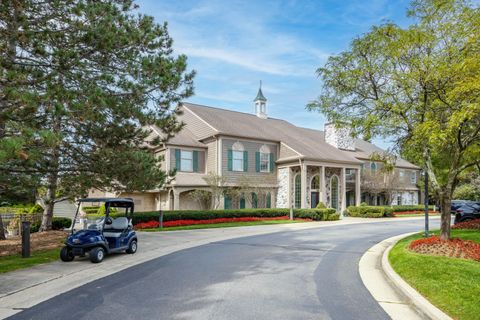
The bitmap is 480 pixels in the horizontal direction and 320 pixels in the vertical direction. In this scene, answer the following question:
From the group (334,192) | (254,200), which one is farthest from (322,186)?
(254,200)

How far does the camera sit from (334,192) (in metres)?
35.3

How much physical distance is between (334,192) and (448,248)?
2412 cm

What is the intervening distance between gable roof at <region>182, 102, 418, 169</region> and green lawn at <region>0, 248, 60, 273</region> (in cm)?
1757

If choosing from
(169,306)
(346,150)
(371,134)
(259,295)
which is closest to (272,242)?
(371,134)

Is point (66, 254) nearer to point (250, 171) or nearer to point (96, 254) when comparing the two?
point (96, 254)

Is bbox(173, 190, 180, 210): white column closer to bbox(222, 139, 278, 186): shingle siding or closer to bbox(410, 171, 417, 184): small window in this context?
bbox(222, 139, 278, 186): shingle siding

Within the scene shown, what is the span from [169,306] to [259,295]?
1.77 m

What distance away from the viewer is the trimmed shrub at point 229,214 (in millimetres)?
22234

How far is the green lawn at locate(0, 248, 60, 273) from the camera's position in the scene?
1032 cm

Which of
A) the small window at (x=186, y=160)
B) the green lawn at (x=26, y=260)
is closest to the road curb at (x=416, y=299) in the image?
the green lawn at (x=26, y=260)

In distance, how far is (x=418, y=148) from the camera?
14531 mm

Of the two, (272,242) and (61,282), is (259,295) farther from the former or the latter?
(272,242)

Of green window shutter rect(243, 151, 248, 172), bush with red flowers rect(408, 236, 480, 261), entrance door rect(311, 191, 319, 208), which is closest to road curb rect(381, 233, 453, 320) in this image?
bush with red flowers rect(408, 236, 480, 261)

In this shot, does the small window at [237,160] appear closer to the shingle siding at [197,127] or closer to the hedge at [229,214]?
the shingle siding at [197,127]
